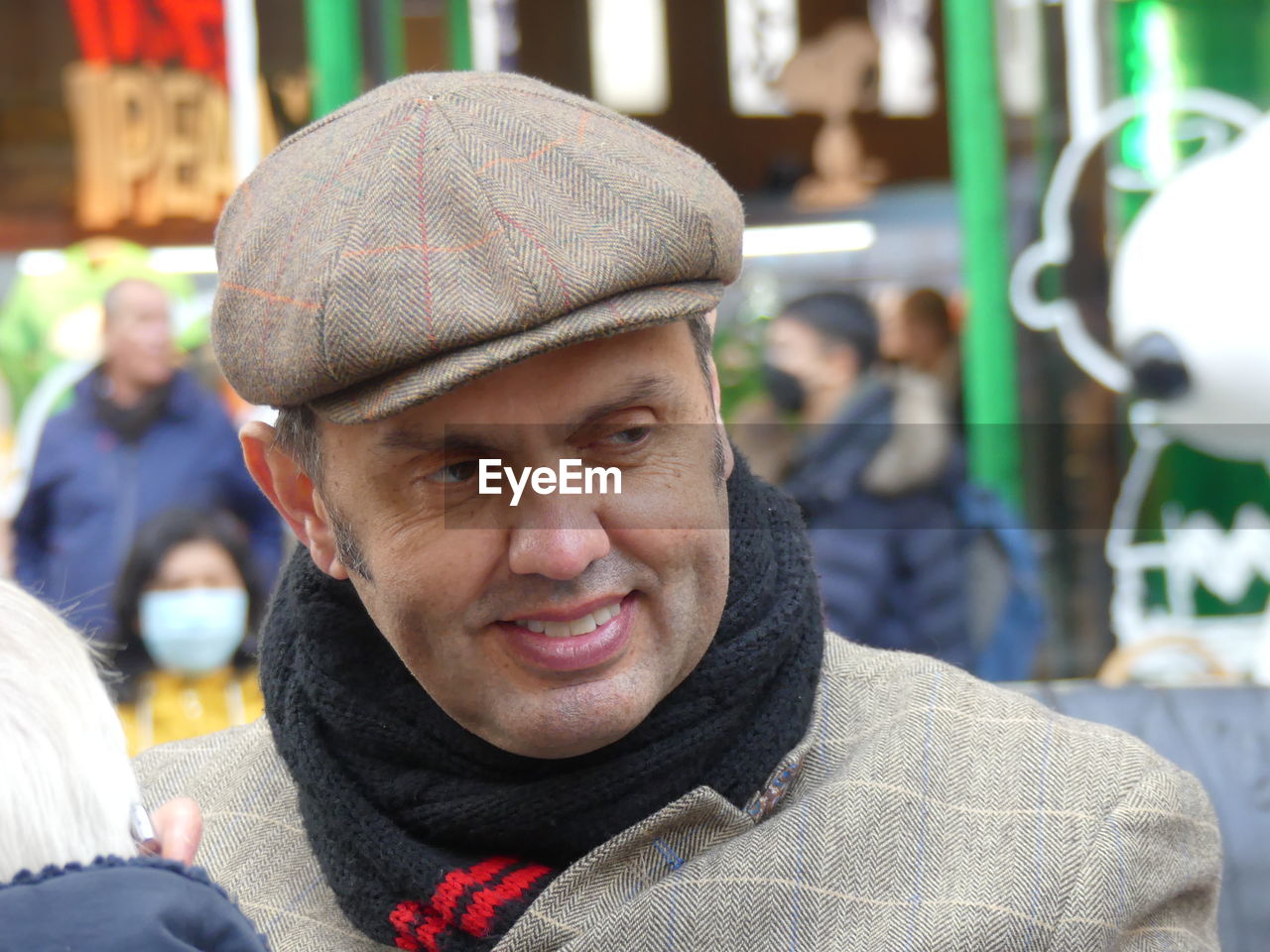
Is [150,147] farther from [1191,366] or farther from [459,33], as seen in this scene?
[1191,366]

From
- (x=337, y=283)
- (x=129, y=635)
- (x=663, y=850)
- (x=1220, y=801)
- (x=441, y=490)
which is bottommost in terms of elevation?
(x=129, y=635)

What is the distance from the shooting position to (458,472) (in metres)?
1.54

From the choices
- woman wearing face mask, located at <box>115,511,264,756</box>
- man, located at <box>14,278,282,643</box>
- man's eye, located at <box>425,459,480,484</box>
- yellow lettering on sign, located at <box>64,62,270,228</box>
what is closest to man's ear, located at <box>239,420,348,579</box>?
man's eye, located at <box>425,459,480,484</box>

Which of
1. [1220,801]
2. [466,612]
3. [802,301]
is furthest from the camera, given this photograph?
[802,301]

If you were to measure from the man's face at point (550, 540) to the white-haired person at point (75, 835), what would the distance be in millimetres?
327

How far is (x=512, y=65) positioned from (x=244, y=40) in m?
1.00

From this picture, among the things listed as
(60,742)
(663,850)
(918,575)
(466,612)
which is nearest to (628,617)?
(466,612)

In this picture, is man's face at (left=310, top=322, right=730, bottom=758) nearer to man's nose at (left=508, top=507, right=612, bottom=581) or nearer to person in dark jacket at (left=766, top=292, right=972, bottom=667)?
man's nose at (left=508, top=507, right=612, bottom=581)

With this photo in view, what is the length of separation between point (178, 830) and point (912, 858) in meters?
0.79

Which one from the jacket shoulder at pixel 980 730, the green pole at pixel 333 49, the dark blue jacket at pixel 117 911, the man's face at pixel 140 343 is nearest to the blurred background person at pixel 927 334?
the green pole at pixel 333 49

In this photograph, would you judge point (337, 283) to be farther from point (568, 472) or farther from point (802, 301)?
point (802, 301)

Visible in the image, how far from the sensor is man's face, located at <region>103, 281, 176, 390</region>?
15.9 ft

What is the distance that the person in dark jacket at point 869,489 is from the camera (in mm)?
4258

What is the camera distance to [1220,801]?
2223 mm
